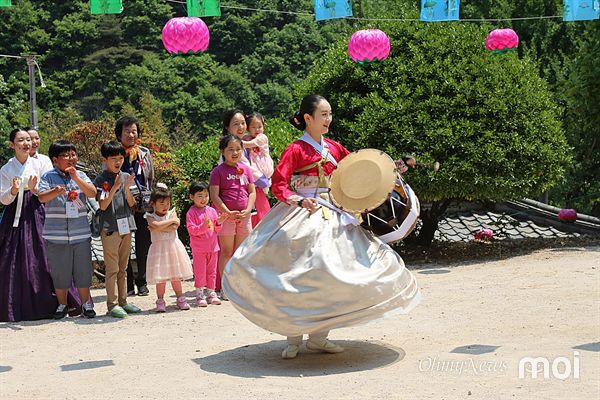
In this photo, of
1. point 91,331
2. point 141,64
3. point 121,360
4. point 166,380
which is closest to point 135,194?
point 91,331

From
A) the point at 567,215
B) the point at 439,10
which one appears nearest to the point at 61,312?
the point at 439,10

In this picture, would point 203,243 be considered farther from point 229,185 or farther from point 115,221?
point 115,221

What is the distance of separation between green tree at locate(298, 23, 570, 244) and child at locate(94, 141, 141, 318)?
3.41 m

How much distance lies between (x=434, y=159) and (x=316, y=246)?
4.99m

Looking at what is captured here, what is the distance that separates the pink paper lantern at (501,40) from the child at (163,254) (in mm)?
4623

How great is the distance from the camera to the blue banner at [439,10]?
30.1ft

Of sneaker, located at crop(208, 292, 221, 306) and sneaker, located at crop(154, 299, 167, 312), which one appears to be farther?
sneaker, located at crop(208, 292, 221, 306)

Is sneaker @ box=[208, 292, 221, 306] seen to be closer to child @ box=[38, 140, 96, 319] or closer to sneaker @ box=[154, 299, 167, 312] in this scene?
sneaker @ box=[154, 299, 167, 312]

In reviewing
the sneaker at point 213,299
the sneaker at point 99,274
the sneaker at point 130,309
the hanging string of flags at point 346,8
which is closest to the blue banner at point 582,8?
the hanging string of flags at point 346,8

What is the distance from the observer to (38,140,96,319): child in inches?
313

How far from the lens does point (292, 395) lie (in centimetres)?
516

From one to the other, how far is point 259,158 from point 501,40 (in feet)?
11.8


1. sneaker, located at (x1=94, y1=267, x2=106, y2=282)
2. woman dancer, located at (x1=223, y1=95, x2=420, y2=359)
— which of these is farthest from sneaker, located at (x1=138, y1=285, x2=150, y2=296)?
Result: woman dancer, located at (x1=223, y1=95, x2=420, y2=359)

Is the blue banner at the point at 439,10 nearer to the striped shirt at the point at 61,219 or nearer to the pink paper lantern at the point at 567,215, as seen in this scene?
the striped shirt at the point at 61,219
